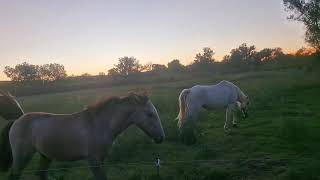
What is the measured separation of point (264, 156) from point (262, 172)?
2037 millimetres

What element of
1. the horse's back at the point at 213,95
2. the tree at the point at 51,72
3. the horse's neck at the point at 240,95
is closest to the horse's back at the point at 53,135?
the horse's back at the point at 213,95

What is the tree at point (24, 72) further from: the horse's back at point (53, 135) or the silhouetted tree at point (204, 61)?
the horse's back at point (53, 135)

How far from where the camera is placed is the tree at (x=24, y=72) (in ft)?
388

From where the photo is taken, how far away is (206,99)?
1820cm

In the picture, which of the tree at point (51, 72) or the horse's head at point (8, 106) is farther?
the tree at point (51, 72)

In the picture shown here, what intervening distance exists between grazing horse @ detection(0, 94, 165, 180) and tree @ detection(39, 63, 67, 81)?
114 metres

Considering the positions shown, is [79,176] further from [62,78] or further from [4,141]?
[62,78]

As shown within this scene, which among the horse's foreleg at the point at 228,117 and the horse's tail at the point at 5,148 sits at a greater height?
the horse's tail at the point at 5,148

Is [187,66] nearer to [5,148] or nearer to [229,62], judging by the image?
[229,62]

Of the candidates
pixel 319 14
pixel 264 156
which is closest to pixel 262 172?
pixel 264 156

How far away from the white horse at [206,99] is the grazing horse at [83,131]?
917 cm

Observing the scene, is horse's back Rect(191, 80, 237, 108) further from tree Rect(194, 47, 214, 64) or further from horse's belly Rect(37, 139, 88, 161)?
tree Rect(194, 47, 214, 64)

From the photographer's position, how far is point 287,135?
14320 millimetres

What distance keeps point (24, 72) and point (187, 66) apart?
4446cm
